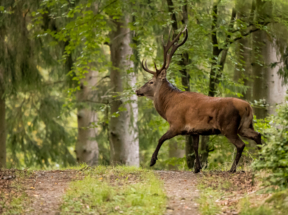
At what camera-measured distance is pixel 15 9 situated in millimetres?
11531

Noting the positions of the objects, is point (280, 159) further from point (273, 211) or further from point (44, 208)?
point (44, 208)

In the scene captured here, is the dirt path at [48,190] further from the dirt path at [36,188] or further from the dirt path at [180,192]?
the dirt path at [180,192]

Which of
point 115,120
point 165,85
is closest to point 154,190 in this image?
point 165,85

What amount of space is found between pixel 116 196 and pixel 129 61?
6.55 m

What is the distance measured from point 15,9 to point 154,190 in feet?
28.1

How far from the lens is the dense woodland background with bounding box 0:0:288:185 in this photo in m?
8.85

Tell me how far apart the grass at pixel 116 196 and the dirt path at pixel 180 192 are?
0.39 ft

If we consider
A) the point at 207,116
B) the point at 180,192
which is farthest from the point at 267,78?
the point at 180,192

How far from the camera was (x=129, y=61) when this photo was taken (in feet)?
36.1

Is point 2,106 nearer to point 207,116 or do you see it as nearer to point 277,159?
point 207,116

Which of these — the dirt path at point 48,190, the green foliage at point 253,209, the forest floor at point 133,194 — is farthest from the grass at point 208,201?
the dirt path at point 48,190

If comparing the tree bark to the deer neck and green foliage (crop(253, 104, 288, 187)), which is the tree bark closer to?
the deer neck

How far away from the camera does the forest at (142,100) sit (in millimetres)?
4629

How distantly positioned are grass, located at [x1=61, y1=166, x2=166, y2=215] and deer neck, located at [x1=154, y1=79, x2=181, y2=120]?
4.26 feet
